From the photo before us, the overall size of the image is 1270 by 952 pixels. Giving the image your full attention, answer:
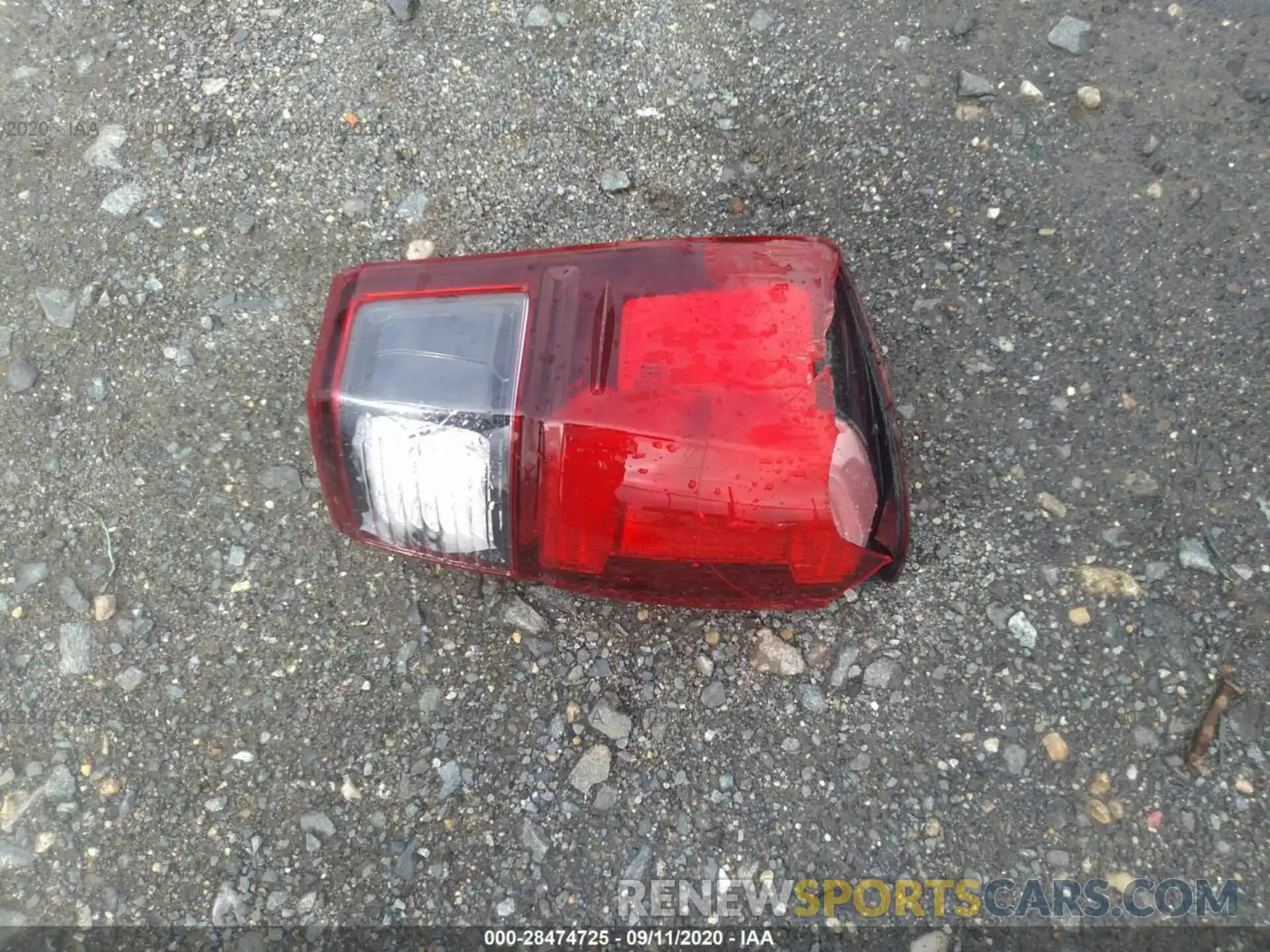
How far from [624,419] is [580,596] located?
63cm

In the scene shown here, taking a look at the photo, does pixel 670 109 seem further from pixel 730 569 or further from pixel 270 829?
pixel 270 829

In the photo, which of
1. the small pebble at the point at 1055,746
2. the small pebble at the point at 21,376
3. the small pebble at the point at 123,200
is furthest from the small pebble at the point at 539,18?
the small pebble at the point at 1055,746

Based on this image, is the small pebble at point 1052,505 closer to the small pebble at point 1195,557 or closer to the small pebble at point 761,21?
the small pebble at point 1195,557

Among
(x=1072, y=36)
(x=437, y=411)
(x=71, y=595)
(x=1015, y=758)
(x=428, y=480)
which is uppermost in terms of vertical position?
(x=1072, y=36)

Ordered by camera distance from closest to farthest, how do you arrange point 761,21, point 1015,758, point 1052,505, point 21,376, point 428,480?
point 428,480 < point 1015,758 < point 1052,505 < point 21,376 < point 761,21

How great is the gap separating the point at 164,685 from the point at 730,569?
1.28 meters

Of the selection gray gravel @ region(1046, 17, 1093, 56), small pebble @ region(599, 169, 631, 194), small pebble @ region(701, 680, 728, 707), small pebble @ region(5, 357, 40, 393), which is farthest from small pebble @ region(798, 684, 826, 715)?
small pebble @ region(5, 357, 40, 393)

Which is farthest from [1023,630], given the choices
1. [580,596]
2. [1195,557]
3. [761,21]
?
[761,21]

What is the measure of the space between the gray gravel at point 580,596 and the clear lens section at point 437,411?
1.38 ft

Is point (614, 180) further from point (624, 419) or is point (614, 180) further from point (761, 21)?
point (624, 419)

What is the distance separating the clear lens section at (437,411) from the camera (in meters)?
1.43

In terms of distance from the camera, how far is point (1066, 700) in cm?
177

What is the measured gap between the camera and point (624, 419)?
53.3 inches

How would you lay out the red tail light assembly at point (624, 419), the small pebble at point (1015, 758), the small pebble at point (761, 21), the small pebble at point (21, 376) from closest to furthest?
the red tail light assembly at point (624, 419) → the small pebble at point (1015, 758) → the small pebble at point (21, 376) → the small pebble at point (761, 21)
